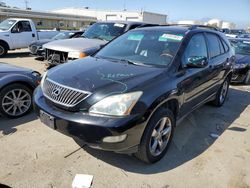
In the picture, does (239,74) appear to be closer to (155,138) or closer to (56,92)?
(155,138)

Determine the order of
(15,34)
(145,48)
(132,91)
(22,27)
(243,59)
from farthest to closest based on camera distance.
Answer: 1. (22,27)
2. (15,34)
3. (243,59)
4. (145,48)
5. (132,91)

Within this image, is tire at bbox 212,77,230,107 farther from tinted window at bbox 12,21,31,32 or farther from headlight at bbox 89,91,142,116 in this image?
tinted window at bbox 12,21,31,32

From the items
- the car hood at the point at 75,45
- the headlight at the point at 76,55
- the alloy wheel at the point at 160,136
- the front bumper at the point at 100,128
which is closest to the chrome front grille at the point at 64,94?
the front bumper at the point at 100,128

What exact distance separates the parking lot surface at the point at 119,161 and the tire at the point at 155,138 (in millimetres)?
152

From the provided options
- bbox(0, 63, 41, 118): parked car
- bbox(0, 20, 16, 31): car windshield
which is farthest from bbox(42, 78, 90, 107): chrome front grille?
bbox(0, 20, 16, 31): car windshield

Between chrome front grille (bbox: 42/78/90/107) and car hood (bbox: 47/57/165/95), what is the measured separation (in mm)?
54

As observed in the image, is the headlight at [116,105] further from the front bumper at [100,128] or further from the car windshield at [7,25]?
the car windshield at [7,25]

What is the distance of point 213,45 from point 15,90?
3.81 m

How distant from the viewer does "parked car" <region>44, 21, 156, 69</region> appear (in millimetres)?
6421

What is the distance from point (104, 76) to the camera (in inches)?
120

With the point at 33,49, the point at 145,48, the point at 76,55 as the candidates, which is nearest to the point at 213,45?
the point at 145,48

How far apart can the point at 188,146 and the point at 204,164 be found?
1.57 ft

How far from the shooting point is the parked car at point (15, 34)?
11977 mm

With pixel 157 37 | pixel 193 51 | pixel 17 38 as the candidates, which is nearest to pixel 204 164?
pixel 193 51
